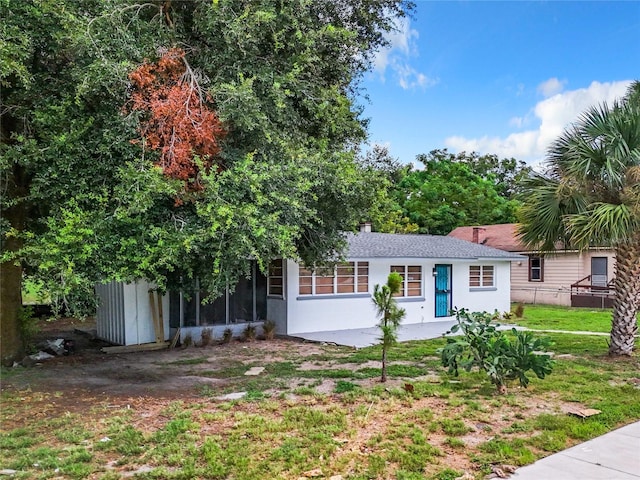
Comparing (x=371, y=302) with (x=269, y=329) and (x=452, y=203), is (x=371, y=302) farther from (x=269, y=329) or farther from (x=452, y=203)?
(x=452, y=203)

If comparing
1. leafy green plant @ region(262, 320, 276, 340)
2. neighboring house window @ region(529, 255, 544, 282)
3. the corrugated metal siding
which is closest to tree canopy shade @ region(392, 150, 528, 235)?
neighboring house window @ region(529, 255, 544, 282)

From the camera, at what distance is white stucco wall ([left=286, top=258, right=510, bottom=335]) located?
13.3 m

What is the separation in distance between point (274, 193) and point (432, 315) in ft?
36.6

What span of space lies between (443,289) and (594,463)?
12.3 m

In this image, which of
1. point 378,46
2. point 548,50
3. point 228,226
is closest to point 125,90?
point 228,226

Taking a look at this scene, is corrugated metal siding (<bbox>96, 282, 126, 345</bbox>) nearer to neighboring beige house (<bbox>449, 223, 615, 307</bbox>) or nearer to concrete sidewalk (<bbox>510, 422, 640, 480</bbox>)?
concrete sidewalk (<bbox>510, 422, 640, 480</bbox>)

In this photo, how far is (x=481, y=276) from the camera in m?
17.7

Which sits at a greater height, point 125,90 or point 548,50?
point 548,50

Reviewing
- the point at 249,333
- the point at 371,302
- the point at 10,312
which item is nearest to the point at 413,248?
the point at 371,302

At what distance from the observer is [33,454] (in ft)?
15.2

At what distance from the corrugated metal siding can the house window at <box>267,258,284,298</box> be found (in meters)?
3.88

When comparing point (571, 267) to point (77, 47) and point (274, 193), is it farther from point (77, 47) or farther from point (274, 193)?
point (77, 47)

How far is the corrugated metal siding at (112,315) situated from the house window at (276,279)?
153 inches

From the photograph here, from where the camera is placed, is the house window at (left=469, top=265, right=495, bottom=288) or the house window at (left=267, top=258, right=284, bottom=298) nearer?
the house window at (left=267, top=258, right=284, bottom=298)
